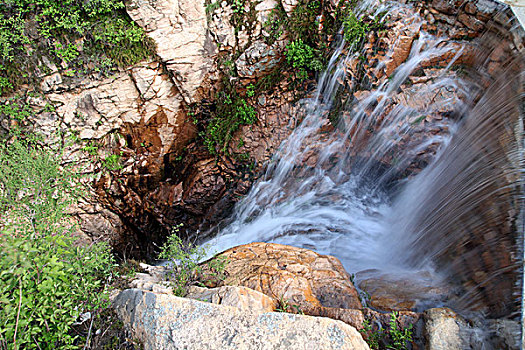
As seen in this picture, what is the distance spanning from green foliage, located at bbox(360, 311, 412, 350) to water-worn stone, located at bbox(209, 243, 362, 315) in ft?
1.39

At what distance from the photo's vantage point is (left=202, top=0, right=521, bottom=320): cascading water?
10.5ft

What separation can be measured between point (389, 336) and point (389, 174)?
2.71 meters

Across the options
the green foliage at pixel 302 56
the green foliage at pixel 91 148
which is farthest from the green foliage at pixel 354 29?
the green foliage at pixel 91 148

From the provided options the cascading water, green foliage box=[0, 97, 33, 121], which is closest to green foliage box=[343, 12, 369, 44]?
the cascading water

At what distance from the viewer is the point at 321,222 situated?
4.88 metres

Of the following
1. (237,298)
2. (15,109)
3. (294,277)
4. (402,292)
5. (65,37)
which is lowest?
(402,292)

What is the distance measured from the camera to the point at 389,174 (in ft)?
15.2

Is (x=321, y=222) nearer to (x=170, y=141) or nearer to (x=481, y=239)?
(x=481, y=239)

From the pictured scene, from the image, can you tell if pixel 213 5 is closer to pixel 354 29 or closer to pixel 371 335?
pixel 354 29

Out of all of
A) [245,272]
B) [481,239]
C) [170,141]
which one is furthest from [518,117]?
[170,141]

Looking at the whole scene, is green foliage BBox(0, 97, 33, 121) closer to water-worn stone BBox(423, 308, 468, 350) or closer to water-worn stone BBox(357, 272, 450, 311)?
water-worn stone BBox(357, 272, 450, 311)

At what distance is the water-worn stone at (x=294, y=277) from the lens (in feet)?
9.62

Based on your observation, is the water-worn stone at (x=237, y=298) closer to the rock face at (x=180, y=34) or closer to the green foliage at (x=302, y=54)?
the green foliage at (x=302, y=54)

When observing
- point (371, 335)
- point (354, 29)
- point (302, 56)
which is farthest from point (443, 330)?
point (302, 56)
